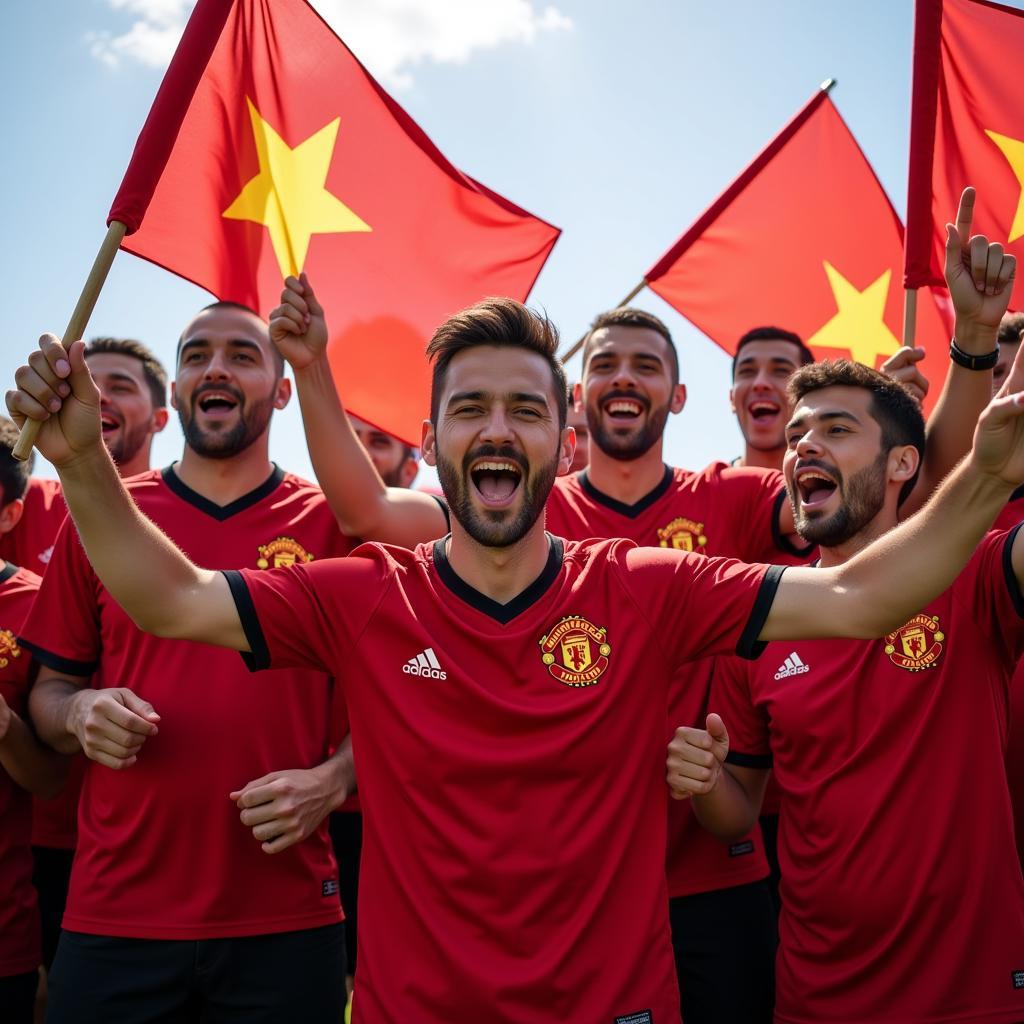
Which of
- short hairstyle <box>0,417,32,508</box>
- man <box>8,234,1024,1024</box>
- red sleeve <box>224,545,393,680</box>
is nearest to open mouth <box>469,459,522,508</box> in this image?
man <box>8,234,1024,1024</box>

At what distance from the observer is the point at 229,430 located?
4.38 m

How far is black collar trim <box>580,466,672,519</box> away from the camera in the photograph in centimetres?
489

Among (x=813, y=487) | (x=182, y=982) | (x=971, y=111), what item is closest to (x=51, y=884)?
(x=182, y=982)

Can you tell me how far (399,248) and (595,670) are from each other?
295 centimetres

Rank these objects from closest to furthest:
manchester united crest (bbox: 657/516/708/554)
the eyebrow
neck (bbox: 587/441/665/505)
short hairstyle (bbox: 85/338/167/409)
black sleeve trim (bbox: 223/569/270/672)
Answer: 1. black sleeve trim (bbox: 223/569/270/672)
2. the eyebrow
3. manchester united crest (bbox: 657/516/708/554)
4. neck (bbox: 587/441/665/505)
5. short hairstyle (bbox: 85/338/167/409)

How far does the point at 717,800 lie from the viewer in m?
3.74

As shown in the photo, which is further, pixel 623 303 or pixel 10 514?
pixel 623 303

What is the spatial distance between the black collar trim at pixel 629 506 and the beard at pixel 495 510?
1628 mm

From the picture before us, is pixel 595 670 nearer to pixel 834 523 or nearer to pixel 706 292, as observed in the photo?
pixel 834 523

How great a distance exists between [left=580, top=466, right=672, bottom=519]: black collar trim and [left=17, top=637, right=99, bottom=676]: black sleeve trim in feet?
7.61

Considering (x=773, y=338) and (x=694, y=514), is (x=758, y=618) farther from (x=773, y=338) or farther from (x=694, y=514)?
(x=773, y=338)

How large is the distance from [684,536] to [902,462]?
996 millimetres

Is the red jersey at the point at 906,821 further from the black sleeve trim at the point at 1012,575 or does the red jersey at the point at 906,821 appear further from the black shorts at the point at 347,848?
the black shorts at the point at 347,848

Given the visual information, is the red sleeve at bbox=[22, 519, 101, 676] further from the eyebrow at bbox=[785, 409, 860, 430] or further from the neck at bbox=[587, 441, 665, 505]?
the eyebrow at bbox=[785, 409, 860, 430]
